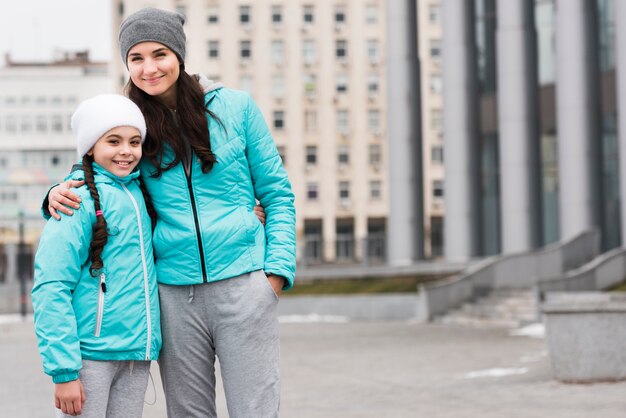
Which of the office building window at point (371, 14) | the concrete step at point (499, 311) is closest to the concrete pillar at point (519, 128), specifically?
the concrete step at point (499, 311)

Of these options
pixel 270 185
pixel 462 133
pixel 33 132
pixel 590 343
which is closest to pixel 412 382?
pixel 590 343

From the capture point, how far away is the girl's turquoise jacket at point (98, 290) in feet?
12.8

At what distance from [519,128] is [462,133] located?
281 cm

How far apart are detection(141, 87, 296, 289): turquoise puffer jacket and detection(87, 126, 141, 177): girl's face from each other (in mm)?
94

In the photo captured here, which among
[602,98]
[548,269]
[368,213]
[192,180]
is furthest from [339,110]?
[192,180]

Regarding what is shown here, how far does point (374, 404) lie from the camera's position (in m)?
10.5

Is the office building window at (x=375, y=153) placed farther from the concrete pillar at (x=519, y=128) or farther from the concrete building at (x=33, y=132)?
the concrete pillar at (x=519, y=128)

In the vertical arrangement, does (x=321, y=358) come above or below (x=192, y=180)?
below

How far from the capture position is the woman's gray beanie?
4.23 m

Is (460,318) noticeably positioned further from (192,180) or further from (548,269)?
(192,180)

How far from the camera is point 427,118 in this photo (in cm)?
8719

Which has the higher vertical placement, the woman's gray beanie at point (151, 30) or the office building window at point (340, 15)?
the office building window at point (340, 15)

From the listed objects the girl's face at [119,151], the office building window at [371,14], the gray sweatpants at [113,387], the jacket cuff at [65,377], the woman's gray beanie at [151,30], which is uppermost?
the office building window at [371,14]

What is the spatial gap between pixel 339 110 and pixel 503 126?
52643 mm
